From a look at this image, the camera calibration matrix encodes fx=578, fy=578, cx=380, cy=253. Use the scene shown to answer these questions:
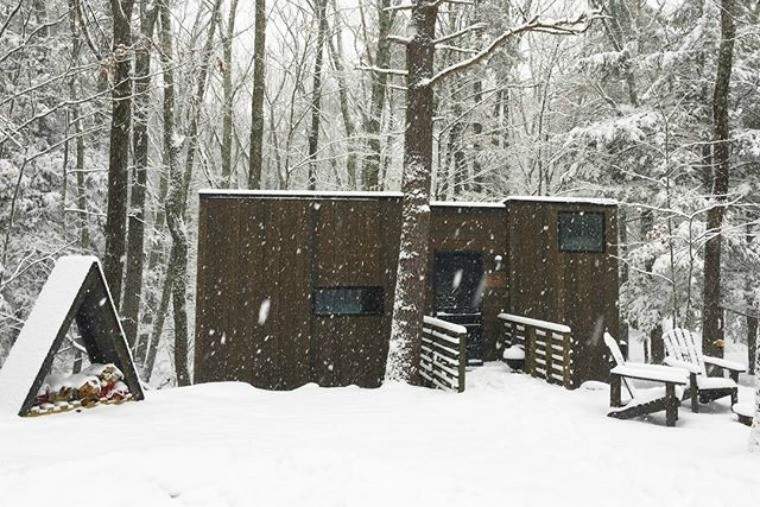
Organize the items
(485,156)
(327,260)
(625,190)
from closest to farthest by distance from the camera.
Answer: (327,260), (625,190), (485,156)

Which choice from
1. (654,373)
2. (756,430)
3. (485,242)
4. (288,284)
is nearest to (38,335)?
(288,284)

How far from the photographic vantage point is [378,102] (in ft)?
60.4

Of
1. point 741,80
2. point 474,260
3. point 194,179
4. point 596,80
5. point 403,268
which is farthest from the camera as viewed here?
point 194,179

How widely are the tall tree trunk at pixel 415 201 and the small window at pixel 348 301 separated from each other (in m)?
1.70

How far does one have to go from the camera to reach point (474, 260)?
12156mm

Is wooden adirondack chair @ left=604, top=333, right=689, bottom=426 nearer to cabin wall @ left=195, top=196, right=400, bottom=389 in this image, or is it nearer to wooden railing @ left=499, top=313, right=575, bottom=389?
wooden railing @ left=499, top=313, right=575, bottom=389

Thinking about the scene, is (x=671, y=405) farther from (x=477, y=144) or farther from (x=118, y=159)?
(x=477, y=144)

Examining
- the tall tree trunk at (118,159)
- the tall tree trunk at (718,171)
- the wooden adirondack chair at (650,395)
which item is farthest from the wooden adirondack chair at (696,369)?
the tall tree trunk at (118,159)

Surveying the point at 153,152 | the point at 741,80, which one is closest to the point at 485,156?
the point at 741,80

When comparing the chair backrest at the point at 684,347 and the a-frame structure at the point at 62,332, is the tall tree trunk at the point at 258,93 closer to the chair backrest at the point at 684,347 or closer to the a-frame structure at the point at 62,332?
the a-frame structure at the point at 62,332

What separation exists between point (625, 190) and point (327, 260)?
10.2m

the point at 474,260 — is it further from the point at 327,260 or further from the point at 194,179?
the point at 194,179

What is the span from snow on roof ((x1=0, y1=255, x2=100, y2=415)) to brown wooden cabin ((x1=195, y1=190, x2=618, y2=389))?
400cm

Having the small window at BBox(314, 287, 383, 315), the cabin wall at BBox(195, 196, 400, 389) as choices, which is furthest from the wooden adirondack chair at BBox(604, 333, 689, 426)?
the small window at BBox(314, 287, 383, 315)
